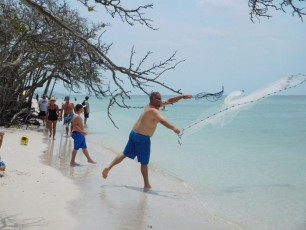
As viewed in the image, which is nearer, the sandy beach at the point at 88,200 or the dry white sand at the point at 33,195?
the dry white sand at the point at 33,195

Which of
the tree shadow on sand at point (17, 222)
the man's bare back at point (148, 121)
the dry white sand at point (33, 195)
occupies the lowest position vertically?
the tree shadow on sand at point (17, 222)

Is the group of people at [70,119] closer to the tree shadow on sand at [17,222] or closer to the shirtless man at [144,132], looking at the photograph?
the shirtless man at [144,132]

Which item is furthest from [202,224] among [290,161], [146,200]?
[290,161]

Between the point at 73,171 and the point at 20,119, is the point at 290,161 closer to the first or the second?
the point at 73,171

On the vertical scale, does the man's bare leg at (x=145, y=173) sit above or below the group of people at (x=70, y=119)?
below

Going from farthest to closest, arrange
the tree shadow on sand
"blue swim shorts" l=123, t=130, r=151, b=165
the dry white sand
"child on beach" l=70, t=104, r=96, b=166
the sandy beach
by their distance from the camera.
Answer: "child on beach" l=70, t=104, r=96, b=166 < "blue swim shorts" l=123, t=130, r=151, b=165 < the sandy beach < the dry white sand < the tree shadow on sand

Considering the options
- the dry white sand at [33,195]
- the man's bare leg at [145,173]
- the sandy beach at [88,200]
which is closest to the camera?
the dry white sand at [33,195]

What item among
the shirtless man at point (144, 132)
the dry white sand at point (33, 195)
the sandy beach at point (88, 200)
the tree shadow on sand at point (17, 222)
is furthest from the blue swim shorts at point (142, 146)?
the tree shadow on sand at point (17, 222)

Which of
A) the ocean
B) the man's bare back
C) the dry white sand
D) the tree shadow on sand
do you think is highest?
the man's bare back

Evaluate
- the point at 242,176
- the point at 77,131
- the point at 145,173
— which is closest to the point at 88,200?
the point at 145,173

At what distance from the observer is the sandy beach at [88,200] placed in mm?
5051

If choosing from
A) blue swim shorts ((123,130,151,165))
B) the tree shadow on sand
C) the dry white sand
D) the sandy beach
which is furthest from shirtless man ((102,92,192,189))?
the tree shadow on sand

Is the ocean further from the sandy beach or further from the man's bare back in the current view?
the sandy beach

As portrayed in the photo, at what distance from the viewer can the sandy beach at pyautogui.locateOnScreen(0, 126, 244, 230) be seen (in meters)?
5.05
